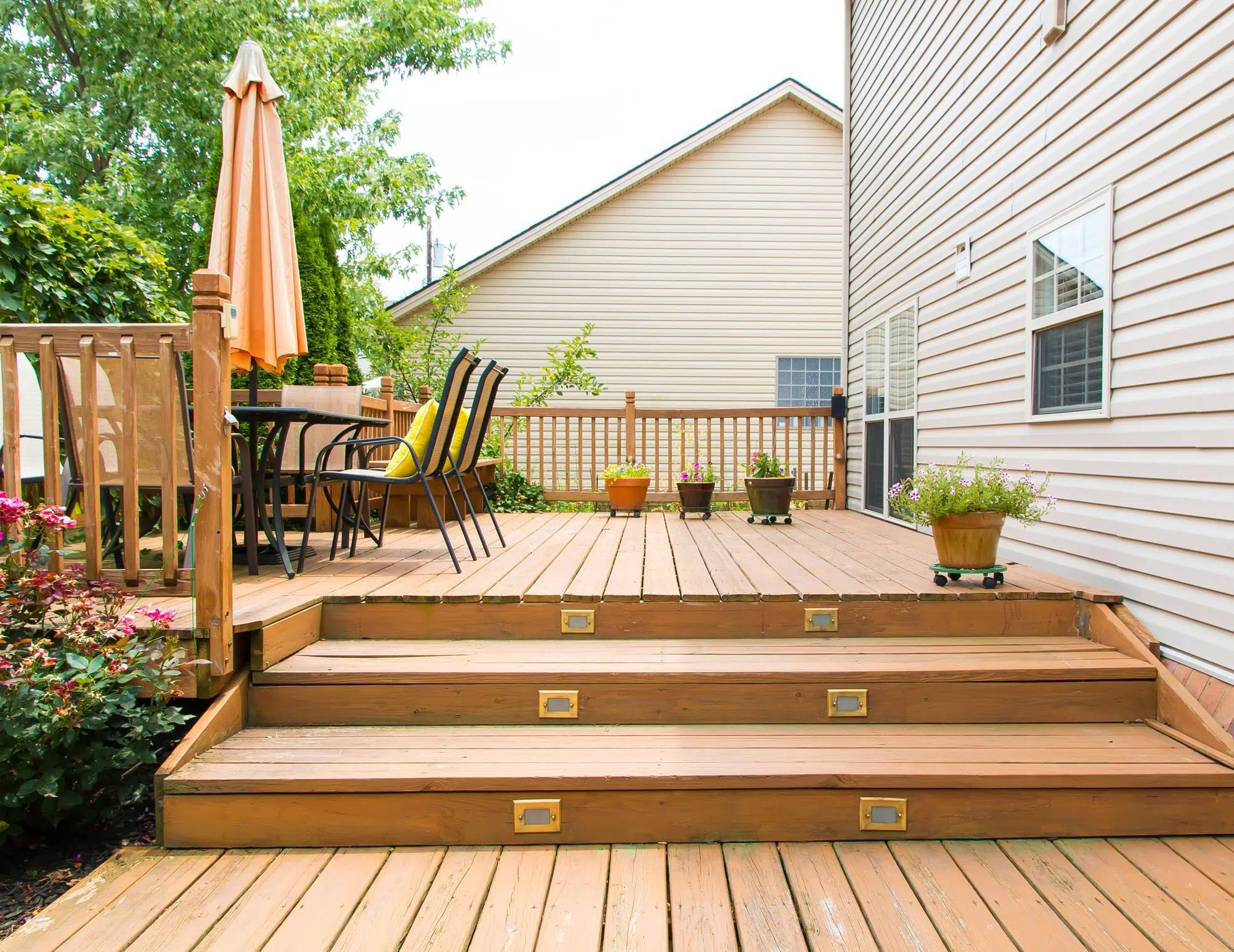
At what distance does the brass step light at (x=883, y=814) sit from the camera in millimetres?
2098

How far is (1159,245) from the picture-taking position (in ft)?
8.96

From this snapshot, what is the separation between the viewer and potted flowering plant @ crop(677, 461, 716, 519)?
20.4 feet

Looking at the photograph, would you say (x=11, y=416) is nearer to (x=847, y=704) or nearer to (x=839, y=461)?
(x=847, y=704)

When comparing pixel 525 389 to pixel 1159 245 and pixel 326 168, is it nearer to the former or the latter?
pixel 326 168

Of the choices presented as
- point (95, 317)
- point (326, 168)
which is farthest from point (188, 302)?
point (95, 317)

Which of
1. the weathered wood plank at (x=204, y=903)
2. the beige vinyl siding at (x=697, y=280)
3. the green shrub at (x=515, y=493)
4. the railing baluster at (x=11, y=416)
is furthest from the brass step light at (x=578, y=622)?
the beige vinyl siding at (x=697, y=280)

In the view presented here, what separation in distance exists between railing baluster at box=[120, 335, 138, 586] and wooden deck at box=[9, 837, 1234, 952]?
2.94 ft

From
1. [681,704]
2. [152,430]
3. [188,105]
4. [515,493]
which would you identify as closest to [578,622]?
[681,704]

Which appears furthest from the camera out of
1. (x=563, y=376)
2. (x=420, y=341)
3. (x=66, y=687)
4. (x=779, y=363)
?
(x=779, y=363)

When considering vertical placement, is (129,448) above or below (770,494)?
above

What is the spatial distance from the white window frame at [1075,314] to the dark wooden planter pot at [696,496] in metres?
2.81

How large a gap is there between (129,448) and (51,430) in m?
0.24

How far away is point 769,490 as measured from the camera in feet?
Result: 19.3

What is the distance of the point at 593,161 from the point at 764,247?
1620 cm
